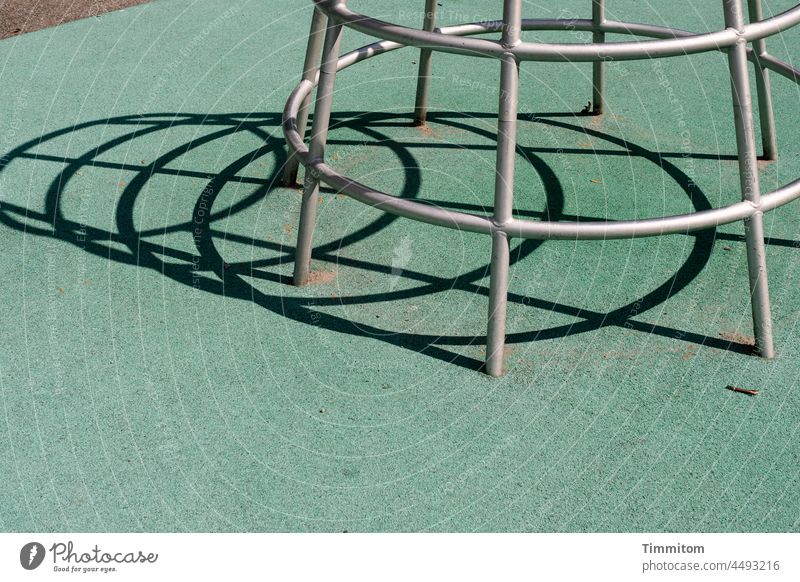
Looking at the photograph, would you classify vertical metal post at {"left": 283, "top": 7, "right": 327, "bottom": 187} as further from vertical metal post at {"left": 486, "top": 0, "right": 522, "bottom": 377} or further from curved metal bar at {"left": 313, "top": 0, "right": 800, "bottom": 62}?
vertical metal post at {"left": 486, "top": 0, "right": 522, "bottom": 377}

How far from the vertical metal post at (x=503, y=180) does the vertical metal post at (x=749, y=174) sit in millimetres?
889

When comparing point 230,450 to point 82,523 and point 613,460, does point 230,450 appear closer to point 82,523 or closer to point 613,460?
point 82,523

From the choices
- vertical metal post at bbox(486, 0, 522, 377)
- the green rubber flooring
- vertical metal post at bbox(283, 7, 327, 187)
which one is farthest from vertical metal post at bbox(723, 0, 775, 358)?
vertical metal post at bbox(283, 7, 327, 187)

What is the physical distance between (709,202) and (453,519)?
2.63 m

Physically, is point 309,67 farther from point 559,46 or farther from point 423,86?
point 559,46

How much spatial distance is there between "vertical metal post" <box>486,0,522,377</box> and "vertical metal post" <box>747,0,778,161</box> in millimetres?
2025

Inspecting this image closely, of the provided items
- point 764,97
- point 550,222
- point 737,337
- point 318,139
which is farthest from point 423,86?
point 737,337

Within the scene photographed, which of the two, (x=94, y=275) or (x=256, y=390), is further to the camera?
(x=94, y=275)

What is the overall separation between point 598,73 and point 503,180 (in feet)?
8.09

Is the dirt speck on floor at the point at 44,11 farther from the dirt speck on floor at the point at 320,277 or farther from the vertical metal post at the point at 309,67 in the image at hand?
the dirt speck on floor at the point at 320,277

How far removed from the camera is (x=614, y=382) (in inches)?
155

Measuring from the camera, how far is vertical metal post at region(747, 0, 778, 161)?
5.14 metres

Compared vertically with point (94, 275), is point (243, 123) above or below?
above

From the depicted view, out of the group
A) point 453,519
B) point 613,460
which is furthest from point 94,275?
point 613,460
